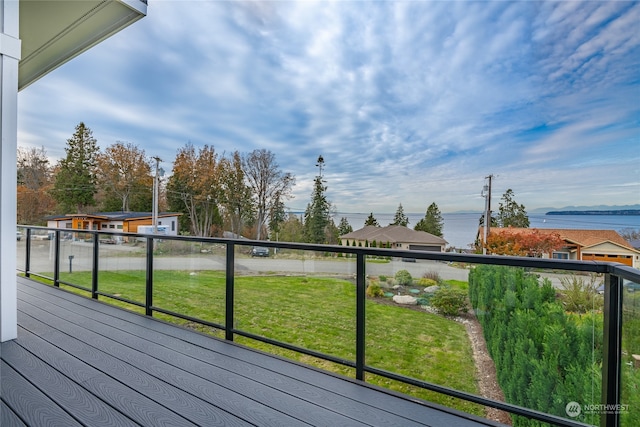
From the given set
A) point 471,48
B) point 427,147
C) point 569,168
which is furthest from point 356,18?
point 569,168

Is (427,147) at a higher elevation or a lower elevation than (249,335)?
higher

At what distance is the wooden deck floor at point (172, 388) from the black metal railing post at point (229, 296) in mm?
135

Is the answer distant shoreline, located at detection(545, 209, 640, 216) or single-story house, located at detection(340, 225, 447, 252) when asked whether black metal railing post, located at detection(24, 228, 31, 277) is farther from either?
distant shoreline, located at detection(545, 209, 640, 216)

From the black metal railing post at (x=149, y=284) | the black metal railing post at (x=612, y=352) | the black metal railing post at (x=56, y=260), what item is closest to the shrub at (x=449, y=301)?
the black metal railing post at (x=612, y=352)

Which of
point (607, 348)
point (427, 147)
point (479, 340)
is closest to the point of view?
point (607, 348)

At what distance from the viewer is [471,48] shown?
2167 centimetres

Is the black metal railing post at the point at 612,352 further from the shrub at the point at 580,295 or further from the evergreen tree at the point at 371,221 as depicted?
the evergreen tree at the point at 371,221

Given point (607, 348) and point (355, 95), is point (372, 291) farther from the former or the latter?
point (355, 95)

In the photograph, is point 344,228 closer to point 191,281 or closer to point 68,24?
point 191,281

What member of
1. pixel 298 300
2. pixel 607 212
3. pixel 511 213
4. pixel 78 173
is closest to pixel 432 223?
pixel 511 213

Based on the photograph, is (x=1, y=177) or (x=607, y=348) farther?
(x=1, y=177)

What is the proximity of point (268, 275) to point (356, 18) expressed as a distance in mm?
17927

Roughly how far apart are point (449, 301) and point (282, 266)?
1.39 meters

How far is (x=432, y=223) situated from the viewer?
75.9 feet
